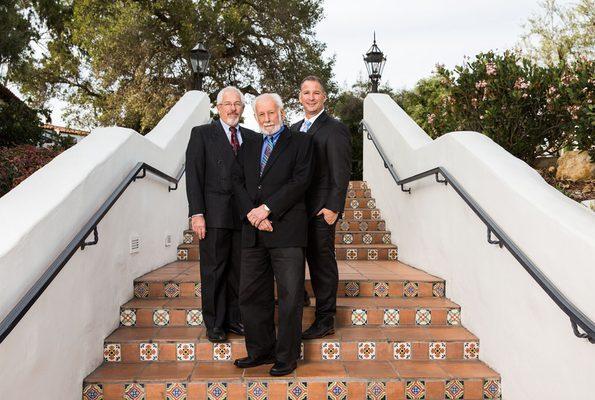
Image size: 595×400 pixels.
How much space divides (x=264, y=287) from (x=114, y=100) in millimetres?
12361

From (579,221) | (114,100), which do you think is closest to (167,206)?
(579,221)

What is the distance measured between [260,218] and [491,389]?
1.71 m

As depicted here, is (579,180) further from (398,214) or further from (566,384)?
(566,384)

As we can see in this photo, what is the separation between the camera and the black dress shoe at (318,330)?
3.10 metres

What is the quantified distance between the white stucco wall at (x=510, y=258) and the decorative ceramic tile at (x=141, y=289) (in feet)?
7.64

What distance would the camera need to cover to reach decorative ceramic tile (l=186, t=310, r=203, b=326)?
336 cm

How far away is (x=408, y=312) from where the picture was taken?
3.40 m

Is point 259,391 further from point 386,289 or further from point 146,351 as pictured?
point 386,289

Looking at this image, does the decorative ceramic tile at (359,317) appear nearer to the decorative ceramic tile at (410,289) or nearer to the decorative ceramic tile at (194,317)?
the decorative ceramic tile at (410,289)

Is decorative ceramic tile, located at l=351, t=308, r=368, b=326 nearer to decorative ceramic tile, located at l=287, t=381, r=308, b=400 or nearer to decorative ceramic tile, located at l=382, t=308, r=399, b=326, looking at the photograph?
decorative ceramic tile, located at l=382, t=308, r=399, b=326

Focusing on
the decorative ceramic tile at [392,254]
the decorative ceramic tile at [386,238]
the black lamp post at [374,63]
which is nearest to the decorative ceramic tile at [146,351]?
the decorative ceramic tile at [392,254]

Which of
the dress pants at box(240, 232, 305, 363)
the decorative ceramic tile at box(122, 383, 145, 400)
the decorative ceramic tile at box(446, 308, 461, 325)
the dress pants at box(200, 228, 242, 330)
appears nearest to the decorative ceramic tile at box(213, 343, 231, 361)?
the dress pants at box(200, 228, 242, 330)

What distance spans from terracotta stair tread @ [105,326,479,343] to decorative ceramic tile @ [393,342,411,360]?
3cm

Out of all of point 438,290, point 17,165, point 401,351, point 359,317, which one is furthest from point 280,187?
point 17,165
